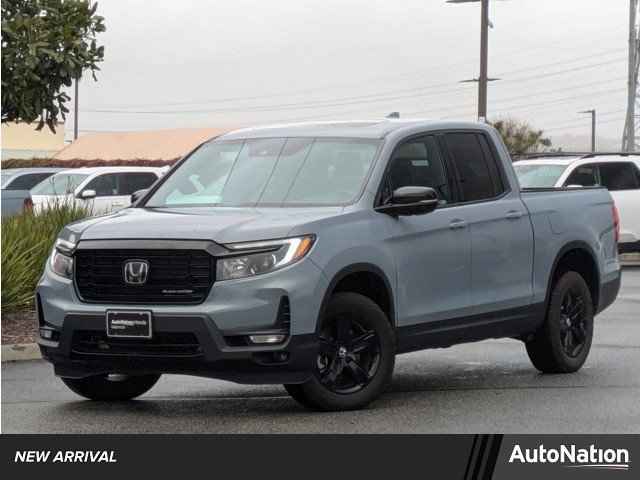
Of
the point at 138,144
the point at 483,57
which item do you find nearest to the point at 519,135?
the point at 138,144

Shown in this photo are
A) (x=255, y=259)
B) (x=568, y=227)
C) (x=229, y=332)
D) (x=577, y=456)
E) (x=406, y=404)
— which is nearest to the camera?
(x=577, y=456)

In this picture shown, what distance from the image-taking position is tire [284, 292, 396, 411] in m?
10.1

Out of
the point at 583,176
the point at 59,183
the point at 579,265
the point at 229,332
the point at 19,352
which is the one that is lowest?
the point at 59,183

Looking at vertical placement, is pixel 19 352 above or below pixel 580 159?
above

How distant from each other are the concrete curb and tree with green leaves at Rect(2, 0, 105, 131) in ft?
14.6

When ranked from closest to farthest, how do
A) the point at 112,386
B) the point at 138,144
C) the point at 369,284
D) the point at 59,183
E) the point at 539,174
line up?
1. the point at 369,284
2. the point at 112,386
3. the point at 539,174
4. the point at 59,183
5. the point at 138,144

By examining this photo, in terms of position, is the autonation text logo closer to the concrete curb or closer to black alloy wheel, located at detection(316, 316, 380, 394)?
black alloy wheel, located at detection(316, 316, 380, 394)

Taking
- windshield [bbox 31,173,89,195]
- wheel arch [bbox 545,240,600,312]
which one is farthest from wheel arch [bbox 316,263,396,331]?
windshield [bbox 31,173,89,195]

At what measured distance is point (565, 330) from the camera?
41.4ft

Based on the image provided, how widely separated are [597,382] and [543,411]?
1.69 meters

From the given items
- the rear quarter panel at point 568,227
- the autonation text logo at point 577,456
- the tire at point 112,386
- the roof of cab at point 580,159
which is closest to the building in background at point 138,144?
the roof of cab at point 580,159

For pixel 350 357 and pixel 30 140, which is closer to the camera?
pixel 350 357

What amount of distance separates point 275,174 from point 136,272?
1506 millimetres

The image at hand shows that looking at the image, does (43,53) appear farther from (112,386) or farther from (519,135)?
(519,135)
